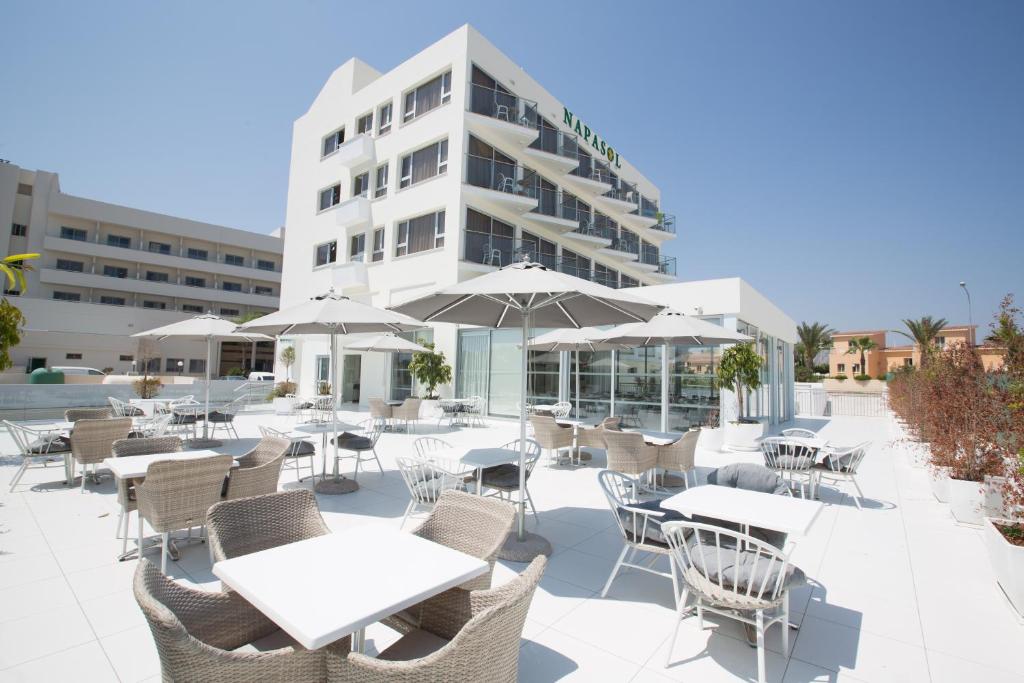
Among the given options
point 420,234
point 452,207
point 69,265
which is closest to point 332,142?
point 420,234

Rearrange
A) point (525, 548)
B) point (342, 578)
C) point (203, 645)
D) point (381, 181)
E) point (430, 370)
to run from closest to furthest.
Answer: point (203, 645)
point (342, 578)
point (525, 548)
point (430, 370)
point (381, 181)

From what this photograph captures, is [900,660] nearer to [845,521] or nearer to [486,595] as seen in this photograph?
[486,595]

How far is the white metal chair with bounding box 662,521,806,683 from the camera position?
95.8 inches

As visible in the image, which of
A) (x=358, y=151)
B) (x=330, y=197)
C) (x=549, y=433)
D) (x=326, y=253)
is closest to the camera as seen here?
(x=549, y=433)

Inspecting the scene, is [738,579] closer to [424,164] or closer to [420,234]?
[420,234]

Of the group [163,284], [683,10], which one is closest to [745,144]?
[683,10]

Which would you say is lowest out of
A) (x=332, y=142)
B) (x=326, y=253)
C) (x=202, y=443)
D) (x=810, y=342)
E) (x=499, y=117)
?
(x=202, y=443)

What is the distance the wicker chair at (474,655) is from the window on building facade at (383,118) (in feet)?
65.8

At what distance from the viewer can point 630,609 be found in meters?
3.21

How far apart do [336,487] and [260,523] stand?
359cm

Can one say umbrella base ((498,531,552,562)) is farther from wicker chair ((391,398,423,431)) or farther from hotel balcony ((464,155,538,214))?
hotel balcony ((464,155,538,214))

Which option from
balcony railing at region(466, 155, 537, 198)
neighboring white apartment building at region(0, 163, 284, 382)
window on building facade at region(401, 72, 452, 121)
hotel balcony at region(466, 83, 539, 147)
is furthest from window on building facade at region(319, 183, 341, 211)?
neighboring white apartment building at region(0, 163, 284, 382)

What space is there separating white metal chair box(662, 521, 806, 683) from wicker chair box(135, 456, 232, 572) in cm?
358

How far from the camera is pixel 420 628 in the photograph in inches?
90.3
